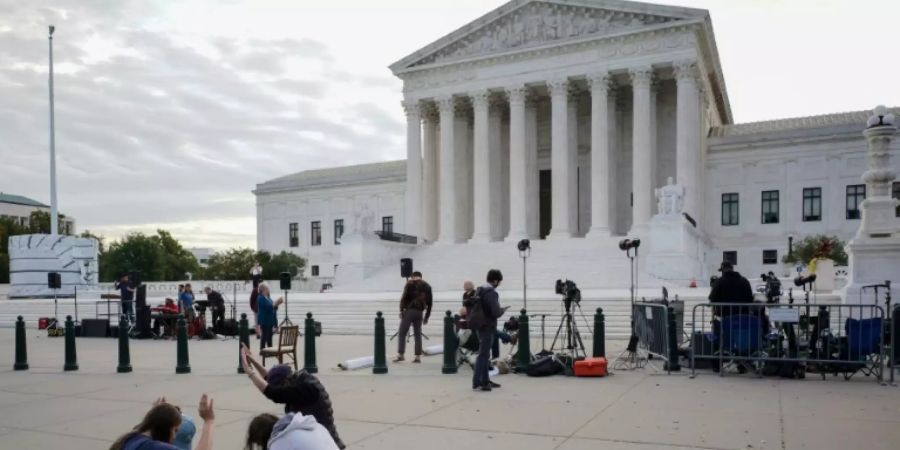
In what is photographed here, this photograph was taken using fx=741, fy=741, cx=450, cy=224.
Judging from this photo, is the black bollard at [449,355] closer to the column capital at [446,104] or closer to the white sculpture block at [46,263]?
the white sculpture block at [46,263]

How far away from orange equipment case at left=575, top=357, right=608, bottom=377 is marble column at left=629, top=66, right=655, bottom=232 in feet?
110

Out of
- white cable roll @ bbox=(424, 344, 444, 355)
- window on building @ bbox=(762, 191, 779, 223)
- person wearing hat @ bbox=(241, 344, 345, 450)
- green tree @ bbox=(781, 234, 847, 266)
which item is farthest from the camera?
window on building @ bbox=(762, 191, 779, 223)

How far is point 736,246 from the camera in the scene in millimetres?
51688

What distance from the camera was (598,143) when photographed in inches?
1825

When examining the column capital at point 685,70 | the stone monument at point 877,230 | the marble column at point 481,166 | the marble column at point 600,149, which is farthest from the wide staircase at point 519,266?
the stone monument at point 877,230

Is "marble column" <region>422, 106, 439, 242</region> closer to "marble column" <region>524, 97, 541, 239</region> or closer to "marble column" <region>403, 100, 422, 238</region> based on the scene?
"marble column" <region>403, 100, 422, 238</region>

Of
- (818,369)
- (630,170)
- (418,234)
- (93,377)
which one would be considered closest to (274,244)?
(418,234)

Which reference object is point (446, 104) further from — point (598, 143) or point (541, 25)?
point (598, 143)

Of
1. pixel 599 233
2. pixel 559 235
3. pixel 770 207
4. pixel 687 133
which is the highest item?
pixel 687 133

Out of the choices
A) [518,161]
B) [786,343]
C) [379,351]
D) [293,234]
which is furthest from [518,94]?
[786,343]

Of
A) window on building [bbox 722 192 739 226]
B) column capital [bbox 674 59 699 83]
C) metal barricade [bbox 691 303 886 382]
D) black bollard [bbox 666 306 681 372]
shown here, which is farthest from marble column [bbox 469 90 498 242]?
metal barricade [bbox 691 303 886 382]

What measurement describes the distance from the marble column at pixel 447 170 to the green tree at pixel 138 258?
35.2m

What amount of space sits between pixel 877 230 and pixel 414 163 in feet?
123

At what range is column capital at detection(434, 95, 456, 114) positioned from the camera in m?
51.1
